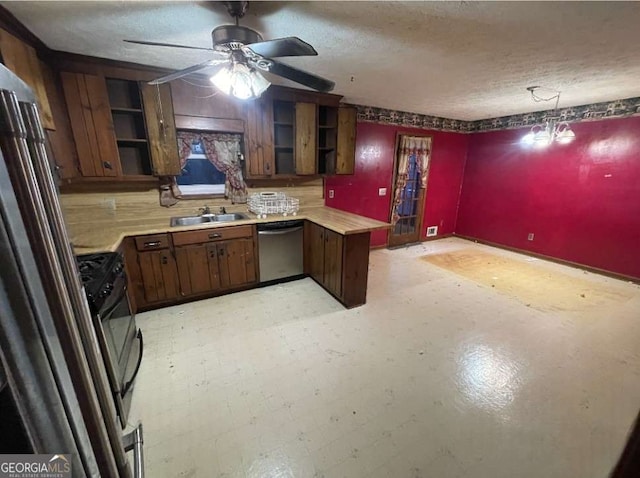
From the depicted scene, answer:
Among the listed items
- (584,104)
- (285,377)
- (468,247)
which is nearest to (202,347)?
(285,377)

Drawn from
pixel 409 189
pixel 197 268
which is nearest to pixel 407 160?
pixel 409 189

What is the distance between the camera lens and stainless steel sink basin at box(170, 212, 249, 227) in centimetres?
299

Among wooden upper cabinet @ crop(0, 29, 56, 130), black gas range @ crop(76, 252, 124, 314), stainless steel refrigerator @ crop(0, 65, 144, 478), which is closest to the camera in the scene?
stainless steel refrigerator @ crop(0, 65, 144, 478)

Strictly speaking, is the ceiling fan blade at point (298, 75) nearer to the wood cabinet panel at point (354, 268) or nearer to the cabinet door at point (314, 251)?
the wood cabinet panel at point (354, 268)

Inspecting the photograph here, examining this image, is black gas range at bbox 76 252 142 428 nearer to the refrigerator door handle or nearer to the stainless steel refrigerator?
the refrigerator door handle

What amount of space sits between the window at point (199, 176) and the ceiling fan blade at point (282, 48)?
6.04 ft

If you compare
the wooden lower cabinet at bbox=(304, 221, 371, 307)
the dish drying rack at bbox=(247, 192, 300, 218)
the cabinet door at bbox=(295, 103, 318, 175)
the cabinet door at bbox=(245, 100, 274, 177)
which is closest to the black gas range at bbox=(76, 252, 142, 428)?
the dish drying rack at bbox=(247, 192, 300, 218)

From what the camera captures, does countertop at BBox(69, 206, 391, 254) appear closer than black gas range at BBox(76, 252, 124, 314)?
No

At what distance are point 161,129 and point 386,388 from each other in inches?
119

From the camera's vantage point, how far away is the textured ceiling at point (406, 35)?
1502 millimetres

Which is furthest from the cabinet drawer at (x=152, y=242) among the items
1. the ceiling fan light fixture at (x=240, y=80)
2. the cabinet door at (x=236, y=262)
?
the ceiling fan light fixture at (x=240, y=80)

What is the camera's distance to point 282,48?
1383 millimetres

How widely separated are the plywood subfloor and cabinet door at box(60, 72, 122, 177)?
14.2 feet

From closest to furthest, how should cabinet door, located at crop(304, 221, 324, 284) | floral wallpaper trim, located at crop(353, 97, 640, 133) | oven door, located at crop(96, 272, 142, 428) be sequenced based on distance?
oven door, located at crop(96, 272, 142, 428) < cabinet door, located at crop(304, 221, 324, 284) < floral wallpaper trim, located at crop(353, 97, 640, 133)
